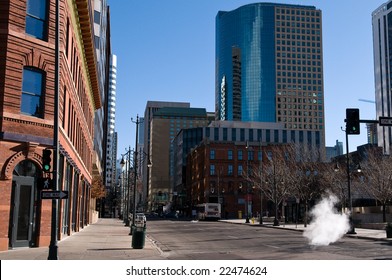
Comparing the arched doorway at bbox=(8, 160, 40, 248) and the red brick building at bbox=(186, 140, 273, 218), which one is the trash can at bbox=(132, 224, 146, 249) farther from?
the red brick building at bbox=(186, 140, 273, 218)

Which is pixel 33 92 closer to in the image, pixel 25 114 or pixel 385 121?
pixel 25 114

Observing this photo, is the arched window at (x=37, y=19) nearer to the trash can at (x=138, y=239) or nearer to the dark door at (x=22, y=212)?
the dark door at (x=22, y=212)

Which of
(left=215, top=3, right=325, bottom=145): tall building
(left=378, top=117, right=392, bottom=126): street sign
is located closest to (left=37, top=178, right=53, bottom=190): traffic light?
(left=378, top=117, right=392, bottom=126): street sign

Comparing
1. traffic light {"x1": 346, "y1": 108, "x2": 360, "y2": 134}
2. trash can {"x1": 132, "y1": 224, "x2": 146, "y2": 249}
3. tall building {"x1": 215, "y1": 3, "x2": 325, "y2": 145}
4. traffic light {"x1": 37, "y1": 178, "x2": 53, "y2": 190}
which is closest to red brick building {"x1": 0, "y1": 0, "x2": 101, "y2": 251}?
trash can {"x1": 132, "y1": 224, "x2": 146, "y2": 249}

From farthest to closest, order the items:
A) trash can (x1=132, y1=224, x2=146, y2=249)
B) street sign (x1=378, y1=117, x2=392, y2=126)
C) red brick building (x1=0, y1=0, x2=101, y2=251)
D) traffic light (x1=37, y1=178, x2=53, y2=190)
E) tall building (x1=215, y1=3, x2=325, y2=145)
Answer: tall building (x1=215, y1=3, x2=325, y2=145), trash can (x1=132, y1=224, x2=146, y2=249), street sign (x1=378, y1=117, x2=392, y2=126), red brick building (x1=0, y1=0, x2=101, y2=251), traffic light (x1=37, y1=178, x2=53, y2=190)

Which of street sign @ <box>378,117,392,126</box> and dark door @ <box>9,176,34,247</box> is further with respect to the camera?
street sign @ <box>378,117,392,126</box>

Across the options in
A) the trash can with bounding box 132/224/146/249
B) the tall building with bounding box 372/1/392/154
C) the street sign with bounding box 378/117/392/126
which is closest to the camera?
the street sign with bounding box 378/117/392/126

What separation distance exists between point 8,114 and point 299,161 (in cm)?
5780

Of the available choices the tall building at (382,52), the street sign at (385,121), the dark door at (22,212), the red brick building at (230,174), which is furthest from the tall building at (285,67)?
the dark door at (22,212)

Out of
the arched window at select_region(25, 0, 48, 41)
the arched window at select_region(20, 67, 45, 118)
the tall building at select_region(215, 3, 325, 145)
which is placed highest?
the tall building at select_region(215, 3, 325, 145)

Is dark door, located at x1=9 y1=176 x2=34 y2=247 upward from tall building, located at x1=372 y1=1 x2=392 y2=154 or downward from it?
downward

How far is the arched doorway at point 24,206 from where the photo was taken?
20969 mm

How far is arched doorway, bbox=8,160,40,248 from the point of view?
68.8ft

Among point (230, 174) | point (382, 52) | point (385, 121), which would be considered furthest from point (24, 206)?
point (230, 174)
